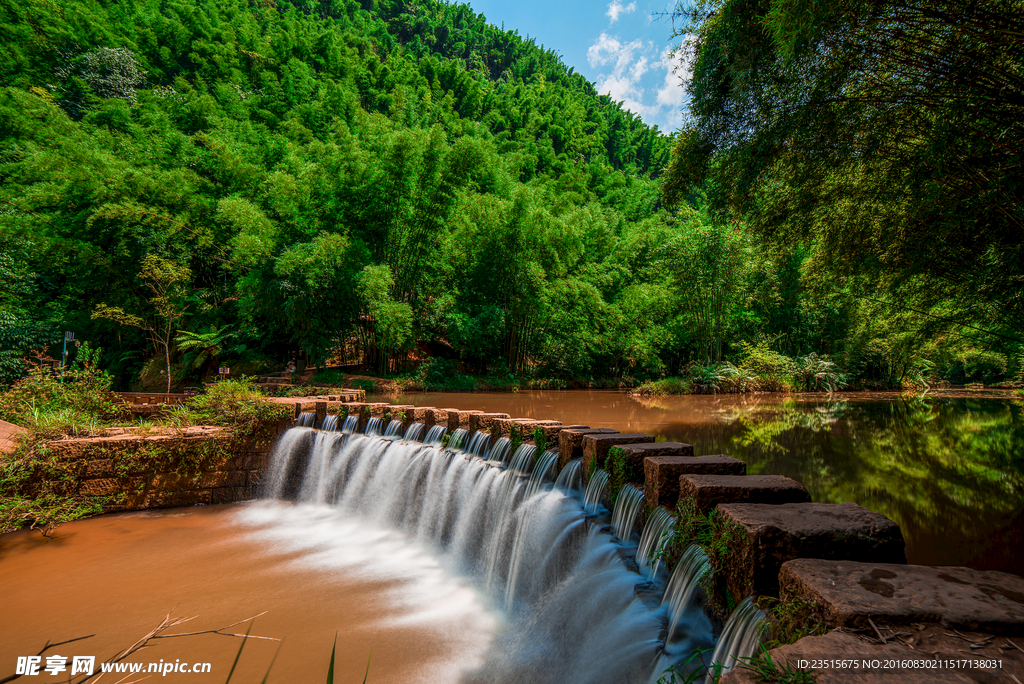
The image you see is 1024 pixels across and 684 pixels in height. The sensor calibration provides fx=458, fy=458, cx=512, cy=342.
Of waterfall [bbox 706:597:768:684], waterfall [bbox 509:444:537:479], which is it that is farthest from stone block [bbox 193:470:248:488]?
waterfall [bbox 706:597:768:684]

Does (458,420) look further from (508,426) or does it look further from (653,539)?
(653,539)

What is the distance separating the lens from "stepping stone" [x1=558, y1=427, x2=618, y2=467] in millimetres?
4184

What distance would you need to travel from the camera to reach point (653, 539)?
289 cm

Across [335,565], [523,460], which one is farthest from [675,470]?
[335,565]

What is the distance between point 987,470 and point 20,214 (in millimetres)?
23582

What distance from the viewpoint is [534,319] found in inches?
622

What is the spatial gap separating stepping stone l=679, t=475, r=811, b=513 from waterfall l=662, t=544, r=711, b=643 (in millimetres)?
249

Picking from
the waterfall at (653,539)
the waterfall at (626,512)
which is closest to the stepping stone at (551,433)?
the waterfall at (626,512)

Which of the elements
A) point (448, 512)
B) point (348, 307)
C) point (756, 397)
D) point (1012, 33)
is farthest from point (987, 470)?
point (348, 307)

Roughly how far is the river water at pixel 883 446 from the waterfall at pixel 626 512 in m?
1.70

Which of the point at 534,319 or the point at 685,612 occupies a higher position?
the point at 534,319

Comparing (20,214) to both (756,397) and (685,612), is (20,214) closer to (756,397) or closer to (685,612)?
(685,612)

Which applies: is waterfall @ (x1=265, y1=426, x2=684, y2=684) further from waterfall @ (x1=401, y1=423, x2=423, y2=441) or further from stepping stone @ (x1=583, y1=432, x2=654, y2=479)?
stepping stone @ (x1=583, y1=432, x2=654, y2=479)

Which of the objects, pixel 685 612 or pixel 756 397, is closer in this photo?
pixel 685 612
